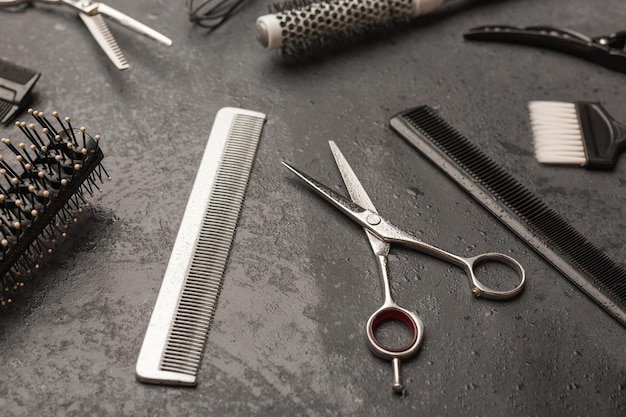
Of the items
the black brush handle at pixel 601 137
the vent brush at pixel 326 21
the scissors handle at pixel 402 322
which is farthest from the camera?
the vent brush at pixel 326 21

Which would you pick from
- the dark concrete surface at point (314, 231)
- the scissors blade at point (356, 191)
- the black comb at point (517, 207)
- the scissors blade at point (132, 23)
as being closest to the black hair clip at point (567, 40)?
the dark concrete surface at point (314, 231)

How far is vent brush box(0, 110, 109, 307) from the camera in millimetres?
1070

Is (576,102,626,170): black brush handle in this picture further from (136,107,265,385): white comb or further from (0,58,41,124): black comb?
(0,58,41,124): black comb

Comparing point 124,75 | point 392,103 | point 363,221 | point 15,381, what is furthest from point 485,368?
point 124,75

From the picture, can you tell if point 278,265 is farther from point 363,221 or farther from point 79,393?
point 79,393

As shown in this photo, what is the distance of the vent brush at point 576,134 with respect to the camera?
1.36m

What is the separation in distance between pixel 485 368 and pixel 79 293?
28.6 inches

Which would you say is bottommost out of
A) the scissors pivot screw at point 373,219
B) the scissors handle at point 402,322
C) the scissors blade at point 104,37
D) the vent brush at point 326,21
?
the scissors handle at point 402,322

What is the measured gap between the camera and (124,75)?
1.49m

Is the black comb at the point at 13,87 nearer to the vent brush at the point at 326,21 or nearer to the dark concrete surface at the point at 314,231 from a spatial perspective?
the dark concrete surface at the point at 314,231

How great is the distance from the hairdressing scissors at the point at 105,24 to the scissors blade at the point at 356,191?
0.48 metres

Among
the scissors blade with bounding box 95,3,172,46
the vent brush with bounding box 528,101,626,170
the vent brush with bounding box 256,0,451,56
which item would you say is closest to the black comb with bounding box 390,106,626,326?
the vent brush with bounding box 528,101,626,170

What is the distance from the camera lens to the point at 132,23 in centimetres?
150

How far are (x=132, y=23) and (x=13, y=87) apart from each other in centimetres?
30
